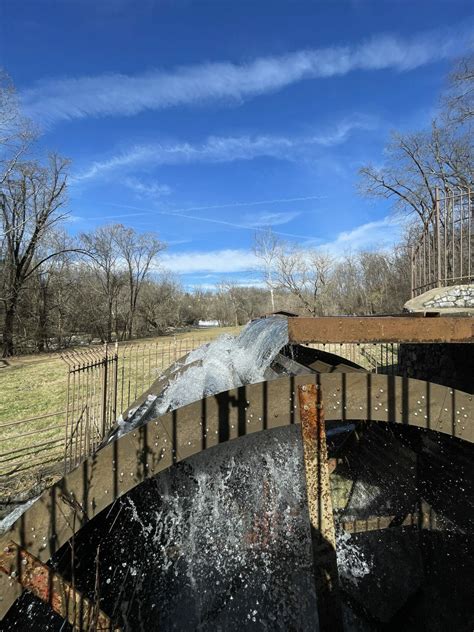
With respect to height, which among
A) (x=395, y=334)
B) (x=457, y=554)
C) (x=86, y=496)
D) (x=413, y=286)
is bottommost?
(x=457, y=554)

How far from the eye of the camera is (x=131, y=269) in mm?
34531

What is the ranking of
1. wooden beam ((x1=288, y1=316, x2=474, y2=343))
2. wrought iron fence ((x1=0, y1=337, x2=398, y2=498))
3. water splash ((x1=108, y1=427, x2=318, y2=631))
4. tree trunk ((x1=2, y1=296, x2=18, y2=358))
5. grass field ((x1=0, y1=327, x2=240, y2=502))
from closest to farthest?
wooden beam ((x1=288, y1=316, x2=474, y2=343)) → water splash ((x1=108, y1=427, x2=318, y2=631)) → wrought iron fence ((x1=0, y1=337, x2=398, y2=498)) → grass field ((x1=0, y1=327, x2=240, y2=502)) → tree trunk ((x1=2, y1=296, x2=18, y2=358))

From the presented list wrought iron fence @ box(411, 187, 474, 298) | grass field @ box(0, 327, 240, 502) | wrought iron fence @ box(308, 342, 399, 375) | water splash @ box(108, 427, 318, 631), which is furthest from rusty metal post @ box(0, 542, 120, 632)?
wrought iron fence @ box(308, 342, 399, 375)

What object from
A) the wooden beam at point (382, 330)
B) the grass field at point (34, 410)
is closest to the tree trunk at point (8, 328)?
the grass field at point (34, 410)

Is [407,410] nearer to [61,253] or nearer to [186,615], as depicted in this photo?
[186,615]

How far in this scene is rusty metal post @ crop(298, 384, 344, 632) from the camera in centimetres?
233

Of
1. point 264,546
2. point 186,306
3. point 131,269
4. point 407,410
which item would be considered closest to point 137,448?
point 407,410

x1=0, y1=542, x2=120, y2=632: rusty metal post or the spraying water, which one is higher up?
the spraying water

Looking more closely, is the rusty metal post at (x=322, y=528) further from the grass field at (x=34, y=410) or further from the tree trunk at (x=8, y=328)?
the tree trunk at (x=8, y=328)

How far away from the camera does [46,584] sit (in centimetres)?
219

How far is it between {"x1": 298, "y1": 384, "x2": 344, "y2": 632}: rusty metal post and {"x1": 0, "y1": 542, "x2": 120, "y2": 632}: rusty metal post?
144 cm

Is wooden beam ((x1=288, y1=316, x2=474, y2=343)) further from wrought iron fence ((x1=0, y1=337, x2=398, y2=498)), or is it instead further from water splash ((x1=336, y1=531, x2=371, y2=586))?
water splash ((x1=336, y1=531, x2=371, y2=586))

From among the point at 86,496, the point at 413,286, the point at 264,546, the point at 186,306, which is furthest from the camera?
the point at 186,306

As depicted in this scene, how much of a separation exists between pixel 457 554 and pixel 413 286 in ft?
19.2
